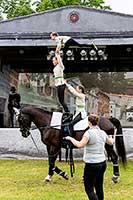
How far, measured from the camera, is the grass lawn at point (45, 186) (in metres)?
7.34

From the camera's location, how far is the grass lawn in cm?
734

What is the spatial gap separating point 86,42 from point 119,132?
4.29 metres

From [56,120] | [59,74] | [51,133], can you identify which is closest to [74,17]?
[59,74]

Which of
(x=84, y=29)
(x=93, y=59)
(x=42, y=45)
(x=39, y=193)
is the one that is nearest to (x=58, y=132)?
(x=39, y=193)

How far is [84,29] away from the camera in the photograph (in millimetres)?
16125

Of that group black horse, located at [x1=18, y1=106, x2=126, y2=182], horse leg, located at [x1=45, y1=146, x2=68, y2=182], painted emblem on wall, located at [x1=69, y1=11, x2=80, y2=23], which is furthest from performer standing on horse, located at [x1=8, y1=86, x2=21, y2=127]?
horse leg, located at [x1=45, y1=146, x2=68, y2=182]

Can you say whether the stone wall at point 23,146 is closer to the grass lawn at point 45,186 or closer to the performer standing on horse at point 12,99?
the performer standing on horse at point 12,99

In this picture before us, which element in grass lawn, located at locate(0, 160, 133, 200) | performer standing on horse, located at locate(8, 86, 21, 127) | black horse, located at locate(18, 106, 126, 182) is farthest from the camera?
performer standing on horse, located at locate(8, 86, 21, 127)

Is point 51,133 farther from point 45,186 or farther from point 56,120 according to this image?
point 45,186

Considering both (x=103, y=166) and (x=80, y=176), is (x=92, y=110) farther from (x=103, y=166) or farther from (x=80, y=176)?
(x=103, y=166)

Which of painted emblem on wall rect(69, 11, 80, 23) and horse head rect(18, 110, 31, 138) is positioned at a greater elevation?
painted emblem on wall rect(69, 11, 80, 23)

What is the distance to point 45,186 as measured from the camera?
8.35m

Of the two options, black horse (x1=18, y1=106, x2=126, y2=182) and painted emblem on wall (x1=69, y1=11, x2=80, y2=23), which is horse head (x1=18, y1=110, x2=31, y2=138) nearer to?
black horse (x1=18, y1=106, x2=126, y2=182)

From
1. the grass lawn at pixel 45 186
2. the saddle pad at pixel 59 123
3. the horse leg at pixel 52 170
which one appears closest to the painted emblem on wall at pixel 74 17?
the grass lawn at pixel 45 186
